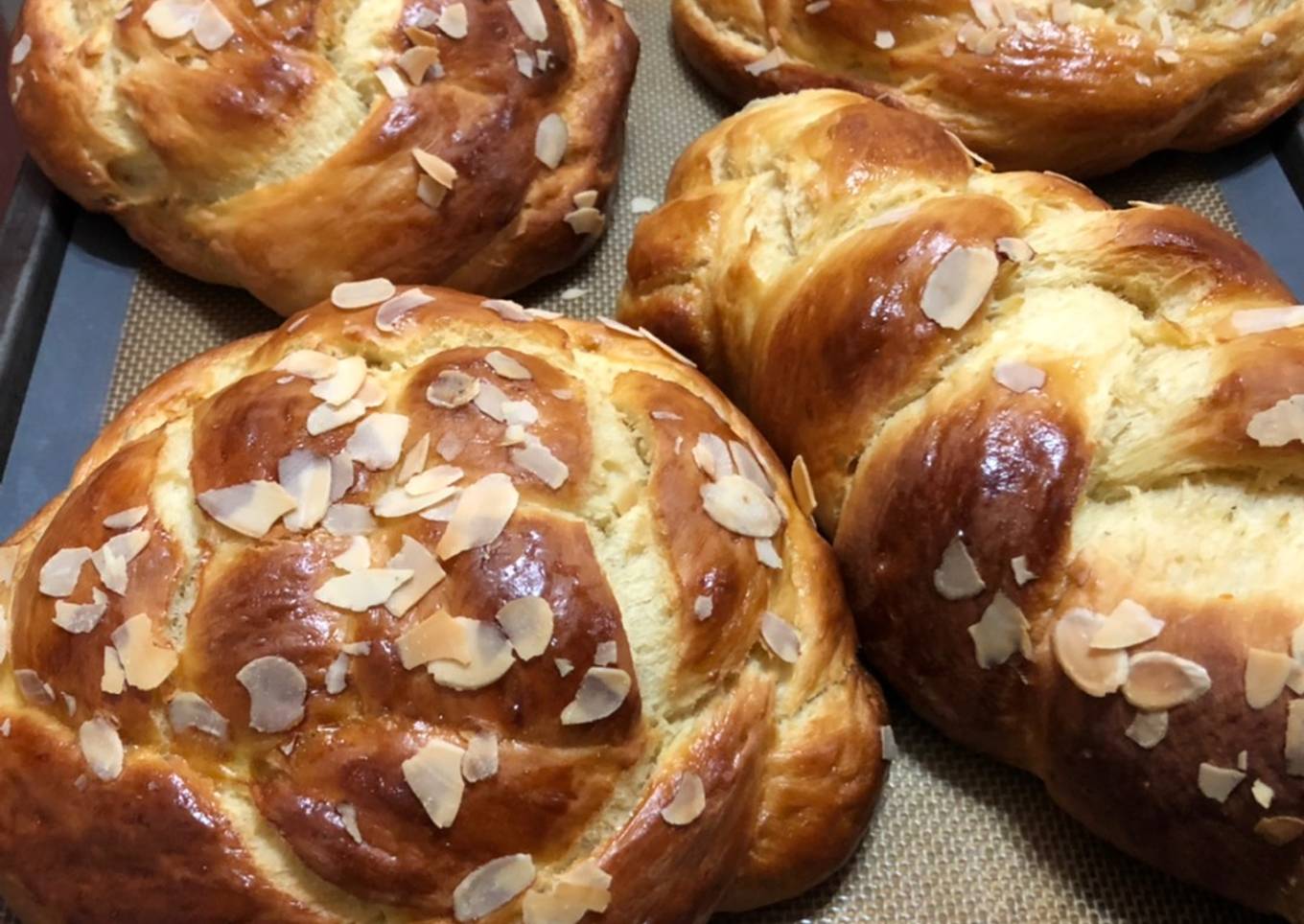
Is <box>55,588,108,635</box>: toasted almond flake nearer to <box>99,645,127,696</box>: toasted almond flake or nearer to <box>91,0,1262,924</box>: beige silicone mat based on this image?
<box>99,645,127,696</box>: toasted almond flake

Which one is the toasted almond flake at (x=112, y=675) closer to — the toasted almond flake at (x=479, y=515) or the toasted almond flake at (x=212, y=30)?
the toasted almond flake at (x=479, y=515)

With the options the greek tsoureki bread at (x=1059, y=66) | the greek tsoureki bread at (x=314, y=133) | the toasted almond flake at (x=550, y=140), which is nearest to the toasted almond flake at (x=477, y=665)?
the greek tsoureki bread at (x=314, y=133)

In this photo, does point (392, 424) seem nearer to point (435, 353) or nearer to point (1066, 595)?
point (435, 353)

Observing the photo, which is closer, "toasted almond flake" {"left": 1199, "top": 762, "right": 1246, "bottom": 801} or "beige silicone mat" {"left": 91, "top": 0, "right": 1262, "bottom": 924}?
"toasted almond flake" {"left": 1199, "top": 762, "right": 1246, "bottom": 801}

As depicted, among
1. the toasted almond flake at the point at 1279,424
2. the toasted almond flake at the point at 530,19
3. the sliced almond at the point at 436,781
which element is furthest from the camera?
the toasted almond flake at the point at 530,19

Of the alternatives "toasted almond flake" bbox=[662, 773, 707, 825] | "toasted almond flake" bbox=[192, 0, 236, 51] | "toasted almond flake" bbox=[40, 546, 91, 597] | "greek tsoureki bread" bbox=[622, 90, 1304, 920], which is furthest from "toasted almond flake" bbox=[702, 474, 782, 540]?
"toasted almond flake" bbox=[192, 0, 236, 51]

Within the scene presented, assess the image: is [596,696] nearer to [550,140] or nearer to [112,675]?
[112,675]

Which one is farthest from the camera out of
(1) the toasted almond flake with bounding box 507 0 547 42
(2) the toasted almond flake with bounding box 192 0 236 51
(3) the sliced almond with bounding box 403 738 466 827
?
(1) the toasted almond flake with bounding box 507 0 547 42
